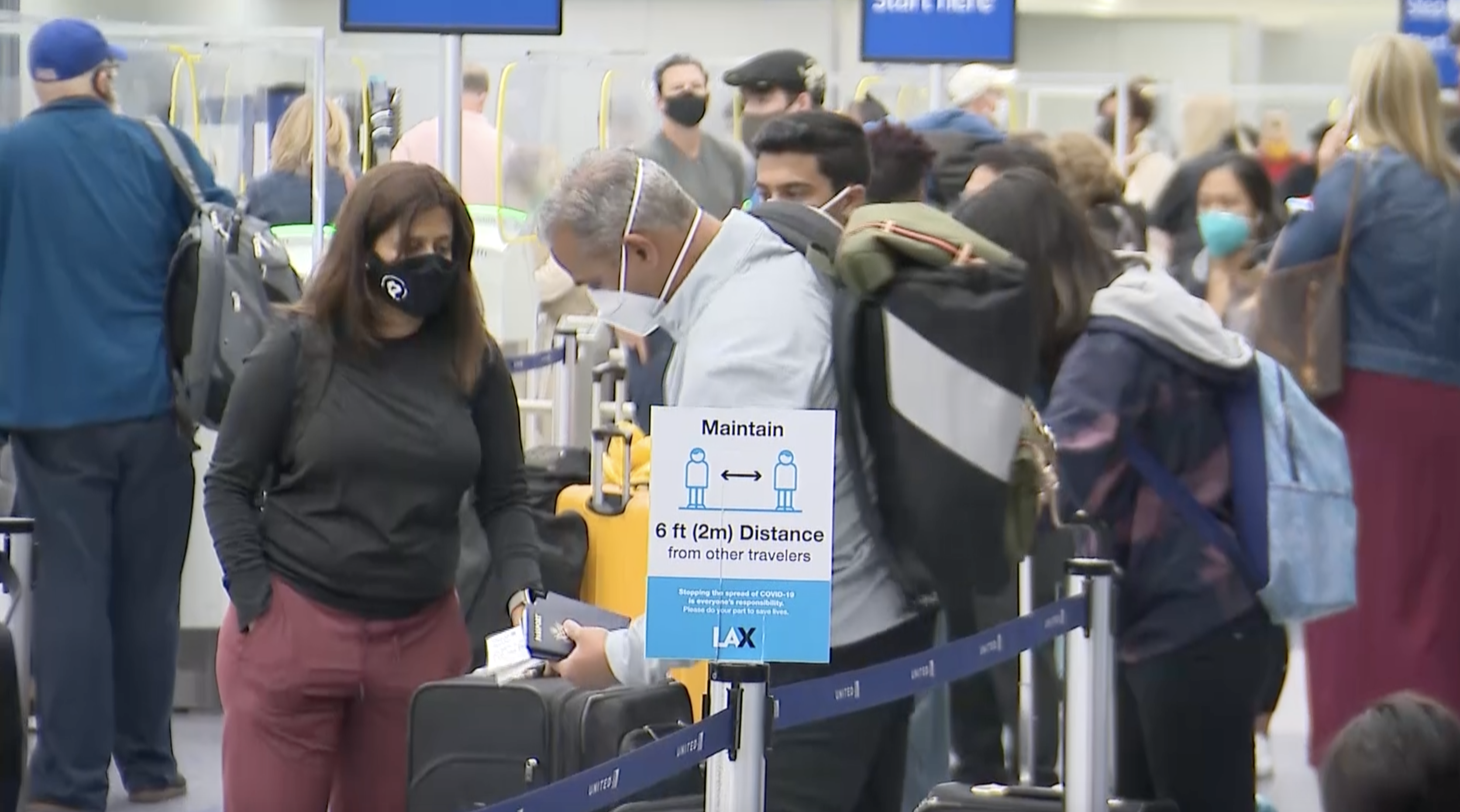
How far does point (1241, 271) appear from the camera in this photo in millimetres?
6016

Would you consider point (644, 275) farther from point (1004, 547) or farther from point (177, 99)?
point (177, 99)

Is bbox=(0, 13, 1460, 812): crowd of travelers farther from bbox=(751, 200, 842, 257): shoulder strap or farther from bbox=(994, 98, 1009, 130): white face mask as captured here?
bbox=(994, 98, 1009, 130): white face mask

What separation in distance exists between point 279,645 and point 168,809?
1.95m


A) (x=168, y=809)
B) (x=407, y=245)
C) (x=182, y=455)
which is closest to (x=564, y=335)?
(x=182, y=455)

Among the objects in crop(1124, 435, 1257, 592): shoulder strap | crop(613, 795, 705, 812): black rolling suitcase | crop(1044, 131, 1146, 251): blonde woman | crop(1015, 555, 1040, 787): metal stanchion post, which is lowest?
crop(1015, 555, 1040, 787): metal stanchion post

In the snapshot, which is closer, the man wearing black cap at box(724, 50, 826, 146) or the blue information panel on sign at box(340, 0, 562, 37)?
the blue information panel on sign at box(340, 0, 562, 37)

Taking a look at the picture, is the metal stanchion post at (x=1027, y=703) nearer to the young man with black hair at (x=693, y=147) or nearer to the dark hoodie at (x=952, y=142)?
the dark hoodie at (x=952, y=142)

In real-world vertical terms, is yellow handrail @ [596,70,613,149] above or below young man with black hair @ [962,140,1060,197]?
above

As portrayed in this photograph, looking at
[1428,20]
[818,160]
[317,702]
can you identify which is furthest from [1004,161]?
[1428,20]

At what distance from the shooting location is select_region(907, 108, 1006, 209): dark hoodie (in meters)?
5.66

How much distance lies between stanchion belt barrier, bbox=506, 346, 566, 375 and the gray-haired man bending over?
3015mm

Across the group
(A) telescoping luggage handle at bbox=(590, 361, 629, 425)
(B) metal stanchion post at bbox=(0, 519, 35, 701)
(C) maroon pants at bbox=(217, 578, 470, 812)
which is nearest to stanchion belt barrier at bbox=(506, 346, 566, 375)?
(A) telescoping luggage handle at bbox=(590, 361, 629, 425)

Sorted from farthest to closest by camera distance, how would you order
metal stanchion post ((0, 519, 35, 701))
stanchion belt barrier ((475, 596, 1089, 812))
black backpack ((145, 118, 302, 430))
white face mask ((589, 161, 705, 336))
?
1. black backpack ((145, 118, 302, 430))
2. metal stanchion post ((0, 519, 35, 701))
3. white face mask ((589, 161, 705, 336))
4. stanchion belt barrier ((475, 596, 1089, 812))

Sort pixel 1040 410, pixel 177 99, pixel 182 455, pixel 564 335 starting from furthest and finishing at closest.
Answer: pixel 177 99 → pixel 564 335 → pixel 182 455 → pixel 1040 410
